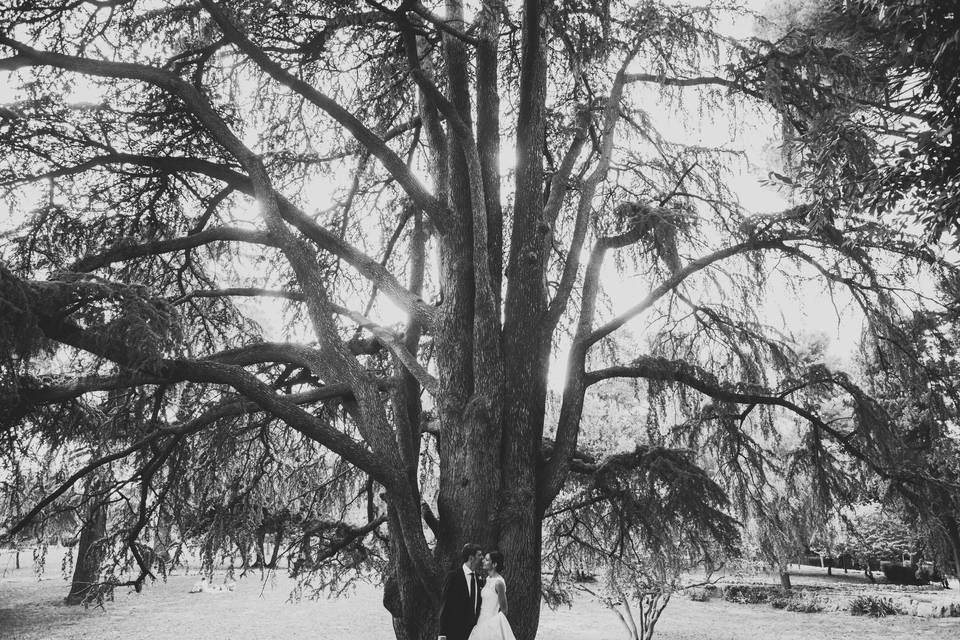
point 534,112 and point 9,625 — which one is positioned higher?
point 534,112

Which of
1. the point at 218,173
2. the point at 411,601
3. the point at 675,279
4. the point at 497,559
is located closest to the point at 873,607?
the point at 675,279

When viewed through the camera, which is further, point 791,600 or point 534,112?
point 791,600

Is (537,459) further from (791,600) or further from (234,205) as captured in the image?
(791,600)

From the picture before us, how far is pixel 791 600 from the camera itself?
2041 cm

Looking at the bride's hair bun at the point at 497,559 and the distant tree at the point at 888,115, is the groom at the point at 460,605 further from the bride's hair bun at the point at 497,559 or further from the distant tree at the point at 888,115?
the distant tree at the point at 888,115

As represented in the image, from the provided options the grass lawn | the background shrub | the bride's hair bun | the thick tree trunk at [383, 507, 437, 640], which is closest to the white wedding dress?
the bride's hair bun

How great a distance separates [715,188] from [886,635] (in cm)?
1384

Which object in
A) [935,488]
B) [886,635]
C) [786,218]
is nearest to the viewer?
[935,488]

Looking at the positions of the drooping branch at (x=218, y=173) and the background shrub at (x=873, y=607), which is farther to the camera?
the background shrub at (x=873, y=607)

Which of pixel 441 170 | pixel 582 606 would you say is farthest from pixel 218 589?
pixel 441 170

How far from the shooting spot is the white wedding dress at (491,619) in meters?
4.15

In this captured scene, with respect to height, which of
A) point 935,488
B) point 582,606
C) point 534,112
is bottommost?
point 582,606

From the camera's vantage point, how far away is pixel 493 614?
4234mm

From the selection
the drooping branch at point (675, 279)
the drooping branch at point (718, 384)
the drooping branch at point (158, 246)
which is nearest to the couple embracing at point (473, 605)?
the drooping branch at point (718, 384)
